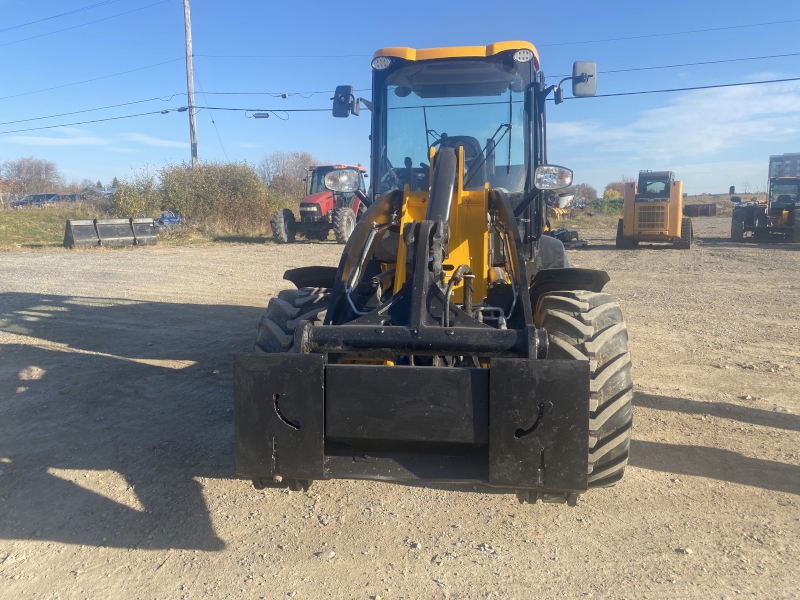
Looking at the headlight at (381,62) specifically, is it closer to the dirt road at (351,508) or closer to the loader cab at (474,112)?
the loader cab at (474,112)

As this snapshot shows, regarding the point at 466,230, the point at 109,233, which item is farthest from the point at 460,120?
the point at 109,233

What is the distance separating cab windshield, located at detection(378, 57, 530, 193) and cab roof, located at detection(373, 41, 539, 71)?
0.27 feet

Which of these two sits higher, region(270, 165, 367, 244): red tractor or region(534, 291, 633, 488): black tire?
region(270, 165, 367, 244): red tractor

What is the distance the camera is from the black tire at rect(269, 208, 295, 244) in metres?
22.8

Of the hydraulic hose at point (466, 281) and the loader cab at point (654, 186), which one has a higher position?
the loader cab at point (654, 186)

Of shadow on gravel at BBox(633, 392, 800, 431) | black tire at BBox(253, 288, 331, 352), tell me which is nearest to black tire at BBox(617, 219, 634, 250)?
shadow on gravel at BBox(633, 392, 800, 431)

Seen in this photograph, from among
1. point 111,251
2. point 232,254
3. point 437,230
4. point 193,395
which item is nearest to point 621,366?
point 437,230

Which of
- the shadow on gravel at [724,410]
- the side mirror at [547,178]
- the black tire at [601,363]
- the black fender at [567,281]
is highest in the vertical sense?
the side mirror at [547,178]

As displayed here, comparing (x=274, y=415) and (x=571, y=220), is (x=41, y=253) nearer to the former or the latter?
(x=274, y=415)

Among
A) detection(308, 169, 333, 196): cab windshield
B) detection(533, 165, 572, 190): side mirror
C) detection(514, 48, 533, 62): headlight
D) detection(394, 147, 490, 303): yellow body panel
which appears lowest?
detection(394, 147, 490, 303): yellow body panel

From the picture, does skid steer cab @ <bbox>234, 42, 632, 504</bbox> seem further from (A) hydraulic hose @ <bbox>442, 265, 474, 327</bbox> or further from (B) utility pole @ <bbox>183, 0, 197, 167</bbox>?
(B) utility pole @ <bbox>183, 0, 197, 167</bbox>

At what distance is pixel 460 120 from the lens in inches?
213

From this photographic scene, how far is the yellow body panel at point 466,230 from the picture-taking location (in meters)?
4.07

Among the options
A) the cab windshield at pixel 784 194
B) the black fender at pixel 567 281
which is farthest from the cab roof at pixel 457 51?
the cab windshield at pixel 784 194
